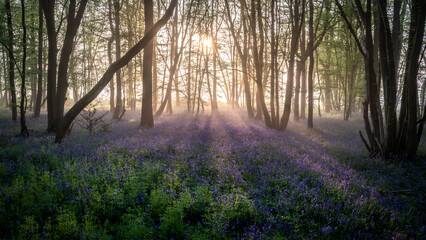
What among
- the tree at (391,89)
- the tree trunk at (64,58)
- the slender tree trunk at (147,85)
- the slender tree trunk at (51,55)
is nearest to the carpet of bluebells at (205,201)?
the tree at (391,89)

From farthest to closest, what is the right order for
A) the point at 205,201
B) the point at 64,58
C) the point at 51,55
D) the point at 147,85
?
1. the point at 147,85
2. the point at 51,55
3. the point at 64,58
4. the point at 205,201

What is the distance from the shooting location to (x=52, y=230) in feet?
9.95

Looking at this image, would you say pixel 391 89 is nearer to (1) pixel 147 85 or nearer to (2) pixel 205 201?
(2) pixel 205 201

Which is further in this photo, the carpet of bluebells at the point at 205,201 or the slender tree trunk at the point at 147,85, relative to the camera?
the slender tree trunk at the point at 147,85

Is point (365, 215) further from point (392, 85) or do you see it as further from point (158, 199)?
point (392, 85)

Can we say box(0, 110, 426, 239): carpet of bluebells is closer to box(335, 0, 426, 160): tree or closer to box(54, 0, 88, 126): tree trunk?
box(335, 0, 426, 160): tree

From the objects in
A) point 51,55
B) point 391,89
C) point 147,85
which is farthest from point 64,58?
point 391,89

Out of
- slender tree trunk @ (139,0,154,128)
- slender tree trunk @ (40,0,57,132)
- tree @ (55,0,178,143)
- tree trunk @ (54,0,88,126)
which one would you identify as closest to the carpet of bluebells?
tree @ (55,0,178,143)

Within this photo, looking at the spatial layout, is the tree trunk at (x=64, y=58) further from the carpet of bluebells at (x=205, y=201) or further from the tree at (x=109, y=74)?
the carpet of bluebells at (x=205, y=201)

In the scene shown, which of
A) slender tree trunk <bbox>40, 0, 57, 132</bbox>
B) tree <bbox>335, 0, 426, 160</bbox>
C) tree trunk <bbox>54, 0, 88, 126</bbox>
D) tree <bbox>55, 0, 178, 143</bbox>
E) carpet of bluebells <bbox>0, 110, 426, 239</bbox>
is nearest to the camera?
carpet of bluebells <bbox>0, 110, 426, 239</bbox>

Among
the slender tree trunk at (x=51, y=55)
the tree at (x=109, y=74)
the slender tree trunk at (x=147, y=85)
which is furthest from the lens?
the slender tree trunk at (x=147, y=85)

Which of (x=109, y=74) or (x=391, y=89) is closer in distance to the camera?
(x=109, y=74)

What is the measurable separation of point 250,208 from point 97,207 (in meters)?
2.50

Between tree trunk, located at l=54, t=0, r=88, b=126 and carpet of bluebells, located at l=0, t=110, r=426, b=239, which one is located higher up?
tree trunk, located at l=54, t=0, r=88, b=126
